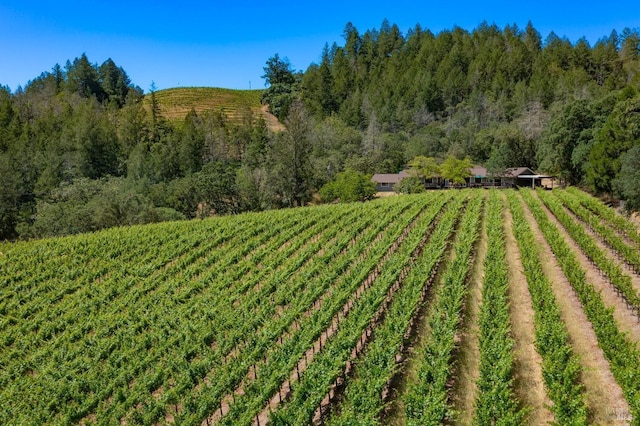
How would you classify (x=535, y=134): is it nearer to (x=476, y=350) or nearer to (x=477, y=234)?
(x=477, y=234)

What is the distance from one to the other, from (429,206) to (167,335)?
23351 millimetres

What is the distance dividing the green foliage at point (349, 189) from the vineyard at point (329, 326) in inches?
827

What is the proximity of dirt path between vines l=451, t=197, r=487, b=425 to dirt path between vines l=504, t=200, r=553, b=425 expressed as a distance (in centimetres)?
124

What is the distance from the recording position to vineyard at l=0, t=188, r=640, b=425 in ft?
39.4

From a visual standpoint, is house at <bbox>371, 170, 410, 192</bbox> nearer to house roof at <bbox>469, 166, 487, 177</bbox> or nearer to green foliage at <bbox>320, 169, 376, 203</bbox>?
house roof at <bbox>469, 166, 487, 177</bbox>

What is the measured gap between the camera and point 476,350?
48.9 ft

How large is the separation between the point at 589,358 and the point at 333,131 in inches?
2513

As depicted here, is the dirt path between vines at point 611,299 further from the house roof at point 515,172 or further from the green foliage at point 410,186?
the house roof at point 515,172

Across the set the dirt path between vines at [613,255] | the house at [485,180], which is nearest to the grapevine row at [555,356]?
the dirt path between vines at [613,255]

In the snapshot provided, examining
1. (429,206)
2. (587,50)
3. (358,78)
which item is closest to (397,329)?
(429,206)

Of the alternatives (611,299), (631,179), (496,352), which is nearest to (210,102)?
(631,179)

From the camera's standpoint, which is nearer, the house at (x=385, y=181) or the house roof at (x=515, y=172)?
the house roof at (x=515, y=172)

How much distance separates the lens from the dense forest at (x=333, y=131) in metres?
42.9

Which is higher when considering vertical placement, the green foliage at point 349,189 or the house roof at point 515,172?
the house roof at point 515,172
